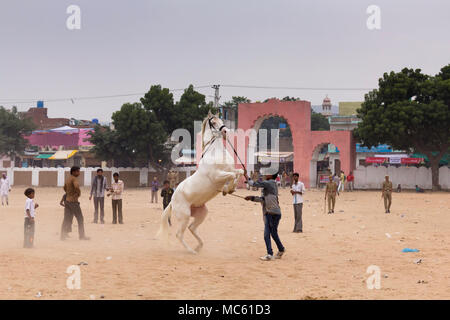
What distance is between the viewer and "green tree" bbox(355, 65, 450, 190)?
3559 centimetres

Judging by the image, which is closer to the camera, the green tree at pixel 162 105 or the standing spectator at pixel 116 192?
the standing spectator at pixel 116 192

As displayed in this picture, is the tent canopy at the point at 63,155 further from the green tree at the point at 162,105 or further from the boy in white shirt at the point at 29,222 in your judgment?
the boy in white shirt at the point at 29,222

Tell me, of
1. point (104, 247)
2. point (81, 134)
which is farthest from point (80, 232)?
point (81, 134)

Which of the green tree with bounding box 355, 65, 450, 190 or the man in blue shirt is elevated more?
the green tree with bounding box 355, 65, 450, 190

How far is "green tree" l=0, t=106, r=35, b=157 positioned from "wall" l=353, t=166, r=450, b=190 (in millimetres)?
32682

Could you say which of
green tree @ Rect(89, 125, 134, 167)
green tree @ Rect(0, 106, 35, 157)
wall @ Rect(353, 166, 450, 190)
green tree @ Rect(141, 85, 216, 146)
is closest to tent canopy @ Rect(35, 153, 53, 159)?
green tree @ Rect(0, 106, 35, 157)

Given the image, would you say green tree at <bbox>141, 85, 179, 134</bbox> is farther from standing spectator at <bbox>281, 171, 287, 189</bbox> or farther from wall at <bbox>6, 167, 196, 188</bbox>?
standing spectator at <bbox>281, 171, 287, 189</bbox>

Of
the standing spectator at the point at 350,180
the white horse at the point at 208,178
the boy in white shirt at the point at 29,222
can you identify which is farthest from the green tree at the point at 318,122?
the boy in white shirt at the point at 29,222

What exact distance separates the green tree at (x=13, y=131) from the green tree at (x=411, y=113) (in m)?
32.9

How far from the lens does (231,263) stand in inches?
380

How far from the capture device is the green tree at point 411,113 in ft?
117

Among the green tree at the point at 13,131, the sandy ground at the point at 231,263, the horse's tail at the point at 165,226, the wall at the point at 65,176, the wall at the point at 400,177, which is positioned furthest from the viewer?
the green tree at the point at 13,131

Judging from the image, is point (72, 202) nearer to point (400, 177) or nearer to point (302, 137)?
point (302, 137)

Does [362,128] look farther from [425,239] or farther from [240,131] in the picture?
[425,239]
